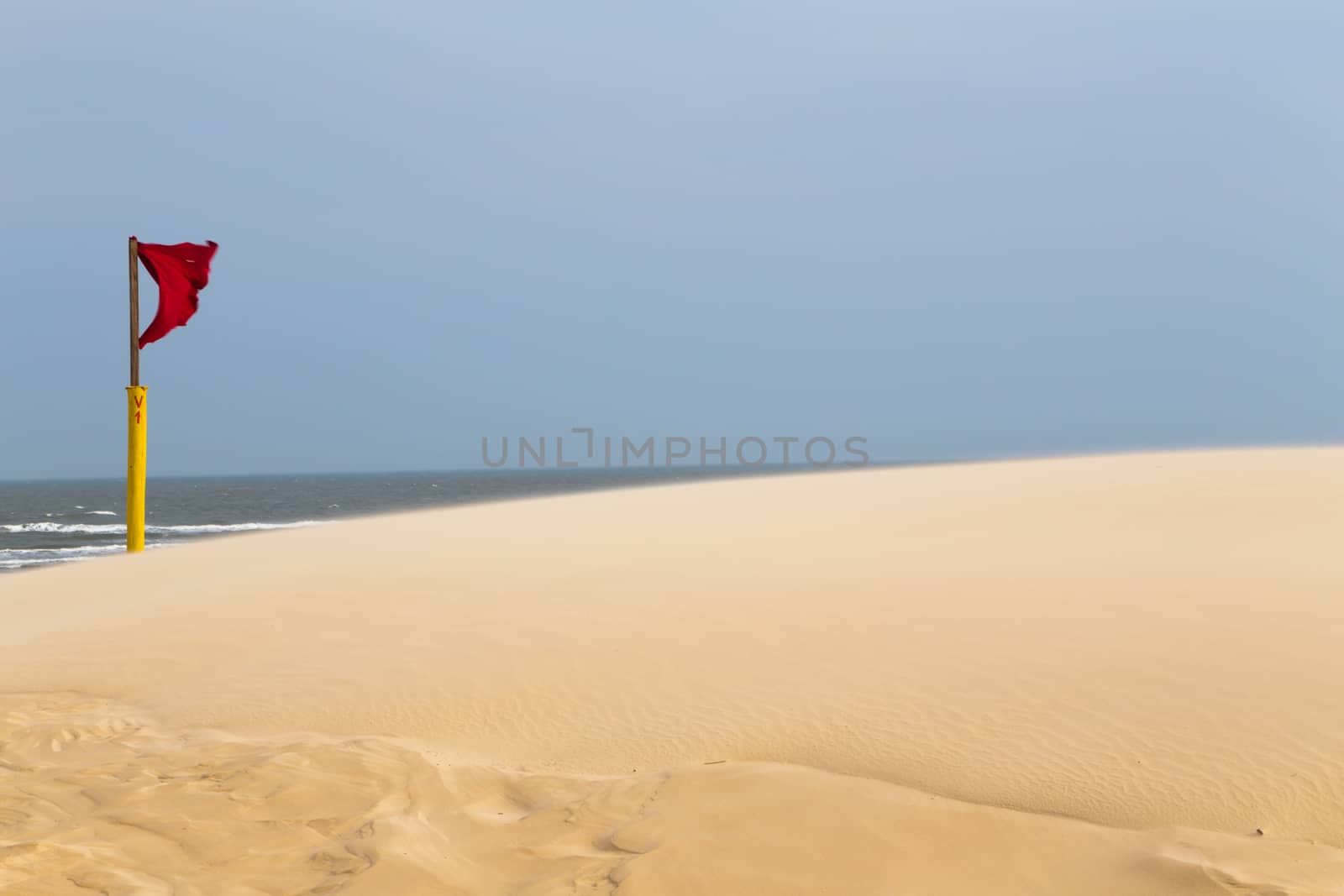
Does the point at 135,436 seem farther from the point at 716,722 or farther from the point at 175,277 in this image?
the point at 716,722

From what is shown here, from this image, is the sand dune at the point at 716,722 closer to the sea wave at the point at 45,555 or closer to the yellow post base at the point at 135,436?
the yellow post base at the point at 135,436

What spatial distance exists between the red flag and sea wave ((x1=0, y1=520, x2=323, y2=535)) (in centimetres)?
1270

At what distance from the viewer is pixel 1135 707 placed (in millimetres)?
3496

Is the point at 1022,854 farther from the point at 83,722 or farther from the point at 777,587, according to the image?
the point at 83,722

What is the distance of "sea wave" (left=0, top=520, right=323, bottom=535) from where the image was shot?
23.2 metres

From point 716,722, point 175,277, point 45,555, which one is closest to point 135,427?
point 175,277

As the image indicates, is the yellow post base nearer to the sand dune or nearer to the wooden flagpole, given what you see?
the wooden flagpole

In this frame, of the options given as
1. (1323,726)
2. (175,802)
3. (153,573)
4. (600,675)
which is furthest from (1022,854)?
(153,573)

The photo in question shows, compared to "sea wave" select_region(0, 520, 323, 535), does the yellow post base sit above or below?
above

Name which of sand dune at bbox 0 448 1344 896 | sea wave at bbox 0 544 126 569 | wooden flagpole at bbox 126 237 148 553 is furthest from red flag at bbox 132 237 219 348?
sea wave at bbox 0 544 126 569

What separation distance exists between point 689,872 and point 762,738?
3.56 ft

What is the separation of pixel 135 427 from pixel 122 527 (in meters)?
21.3

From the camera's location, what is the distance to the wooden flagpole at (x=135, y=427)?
9359 mm

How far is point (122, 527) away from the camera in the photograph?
27.2 metres
